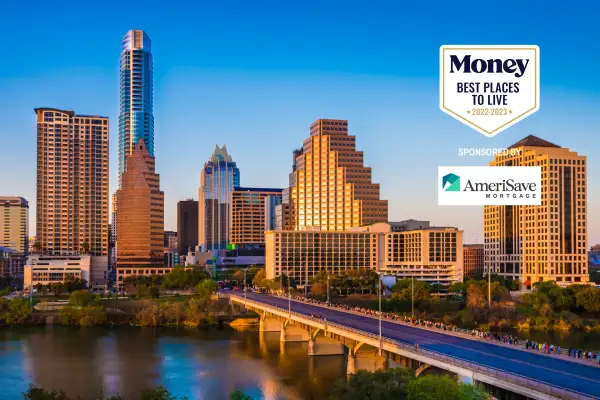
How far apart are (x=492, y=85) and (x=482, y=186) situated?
5.95 metres

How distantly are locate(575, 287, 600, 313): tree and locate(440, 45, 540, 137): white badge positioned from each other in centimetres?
9872

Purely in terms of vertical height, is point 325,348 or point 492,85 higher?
point 492,85

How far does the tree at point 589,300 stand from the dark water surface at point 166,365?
57195mm

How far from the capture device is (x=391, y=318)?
9025 cm

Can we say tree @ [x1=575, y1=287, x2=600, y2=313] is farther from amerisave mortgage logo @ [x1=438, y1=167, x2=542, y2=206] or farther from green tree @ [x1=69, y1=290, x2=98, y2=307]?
amerisave mortgage logo @ [x1=438, y1=167, x2=542, y2=206]

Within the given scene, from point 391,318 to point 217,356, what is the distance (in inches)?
930

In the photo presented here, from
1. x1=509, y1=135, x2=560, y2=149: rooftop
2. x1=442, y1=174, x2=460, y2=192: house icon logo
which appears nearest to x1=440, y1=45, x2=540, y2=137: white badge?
x1=442, y1=174, x2=460, y2=192: house icon logo

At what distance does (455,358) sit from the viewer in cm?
5147

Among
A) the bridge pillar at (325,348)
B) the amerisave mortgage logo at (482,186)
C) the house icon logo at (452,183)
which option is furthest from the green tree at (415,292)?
the house icon logo at (452,183)

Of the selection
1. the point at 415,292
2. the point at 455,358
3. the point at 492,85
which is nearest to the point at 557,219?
the point at 415,292

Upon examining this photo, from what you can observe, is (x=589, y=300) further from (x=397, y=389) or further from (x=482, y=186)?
(x=482, y=186)

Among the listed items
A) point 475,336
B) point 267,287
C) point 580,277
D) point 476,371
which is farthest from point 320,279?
point 476,371

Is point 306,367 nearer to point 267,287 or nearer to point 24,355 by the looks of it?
point 24,355

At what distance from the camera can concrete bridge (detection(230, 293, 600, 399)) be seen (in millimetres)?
43062
